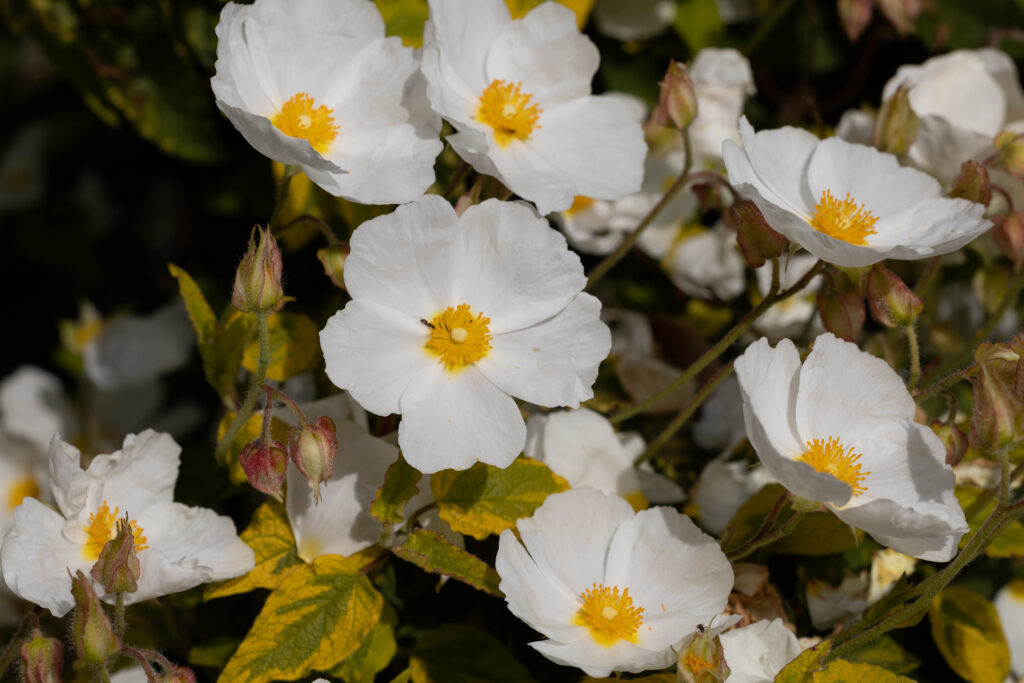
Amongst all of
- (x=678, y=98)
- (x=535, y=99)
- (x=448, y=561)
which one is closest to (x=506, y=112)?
(x=535, y=99)

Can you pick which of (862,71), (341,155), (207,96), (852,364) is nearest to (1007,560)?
(852,364)

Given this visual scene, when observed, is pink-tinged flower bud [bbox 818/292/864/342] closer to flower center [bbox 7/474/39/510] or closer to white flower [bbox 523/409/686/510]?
white flower [bbox 523/409/686/510]

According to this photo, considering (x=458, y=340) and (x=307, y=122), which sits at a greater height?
(x=307, y=122)

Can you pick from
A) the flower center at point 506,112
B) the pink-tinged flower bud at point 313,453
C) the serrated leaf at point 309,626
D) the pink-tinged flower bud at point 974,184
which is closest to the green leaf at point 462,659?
the serrated leaf at point 309,626

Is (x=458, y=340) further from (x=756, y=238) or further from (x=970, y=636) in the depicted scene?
(x=970, y=636)

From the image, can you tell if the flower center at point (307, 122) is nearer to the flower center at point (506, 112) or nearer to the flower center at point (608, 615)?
the flower center at point (506, 112)

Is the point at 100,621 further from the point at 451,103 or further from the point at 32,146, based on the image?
the point at 32,146
